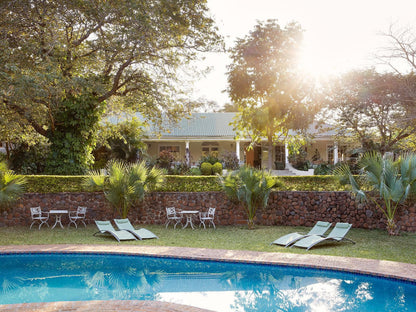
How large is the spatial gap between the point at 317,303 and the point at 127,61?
12.6 m

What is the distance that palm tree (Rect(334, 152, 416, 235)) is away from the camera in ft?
41.3

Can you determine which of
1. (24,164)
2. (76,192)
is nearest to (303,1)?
(76,192)

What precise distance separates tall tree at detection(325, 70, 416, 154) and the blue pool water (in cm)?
1077

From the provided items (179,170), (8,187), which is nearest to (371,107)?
(179,170)

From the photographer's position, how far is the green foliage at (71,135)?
18.1 metres

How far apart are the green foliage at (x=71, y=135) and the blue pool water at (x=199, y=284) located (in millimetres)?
7695

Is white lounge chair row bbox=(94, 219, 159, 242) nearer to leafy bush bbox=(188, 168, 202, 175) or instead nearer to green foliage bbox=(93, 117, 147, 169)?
leafy bush bbox=(188, 168, 202, 175)

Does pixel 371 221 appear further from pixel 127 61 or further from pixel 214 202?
pixel 127 61

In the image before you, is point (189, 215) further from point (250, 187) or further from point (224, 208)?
point (250, 187)

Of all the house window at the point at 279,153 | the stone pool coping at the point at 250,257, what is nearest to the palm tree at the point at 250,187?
the stone pool coping at the point at 250,257

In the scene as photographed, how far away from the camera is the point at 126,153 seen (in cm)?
2744

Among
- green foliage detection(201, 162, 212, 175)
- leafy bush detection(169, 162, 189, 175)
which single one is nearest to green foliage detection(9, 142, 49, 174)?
leafy bush detection(169, 162, 189, 175)

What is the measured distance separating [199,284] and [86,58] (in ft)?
38.9

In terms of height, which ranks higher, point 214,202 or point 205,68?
point 205,68
